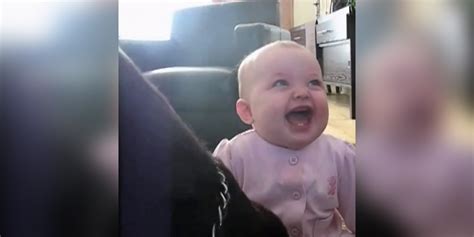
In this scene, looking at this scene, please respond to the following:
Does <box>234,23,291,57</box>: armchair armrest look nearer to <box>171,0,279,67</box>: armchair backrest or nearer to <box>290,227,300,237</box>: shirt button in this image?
<box>171,0,279,67</box>: armchair backrest

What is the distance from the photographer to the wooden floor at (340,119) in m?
0.39

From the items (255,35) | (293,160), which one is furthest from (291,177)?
(255,35)

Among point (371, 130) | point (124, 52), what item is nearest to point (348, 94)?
point (371, 130)

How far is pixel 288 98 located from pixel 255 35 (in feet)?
0.19

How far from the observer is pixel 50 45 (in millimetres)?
375

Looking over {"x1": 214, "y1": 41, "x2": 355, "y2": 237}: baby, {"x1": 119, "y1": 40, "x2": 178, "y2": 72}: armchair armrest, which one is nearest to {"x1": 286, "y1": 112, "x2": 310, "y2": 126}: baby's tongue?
{"x1": 214, "y1": 41, "x2": 355, "y2": 237}: baby

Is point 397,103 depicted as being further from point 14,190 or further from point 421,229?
point 14,190

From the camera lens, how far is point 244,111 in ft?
1.39

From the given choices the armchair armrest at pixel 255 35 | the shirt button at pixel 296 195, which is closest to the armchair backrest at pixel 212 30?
the armchair armrest at pixel 255 35

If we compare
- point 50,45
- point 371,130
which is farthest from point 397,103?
point 50,45

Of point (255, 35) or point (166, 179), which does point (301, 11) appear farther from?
point (166, 179)

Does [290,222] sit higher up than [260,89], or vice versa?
[260,89]

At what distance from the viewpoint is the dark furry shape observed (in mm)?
399

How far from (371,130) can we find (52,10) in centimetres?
25
